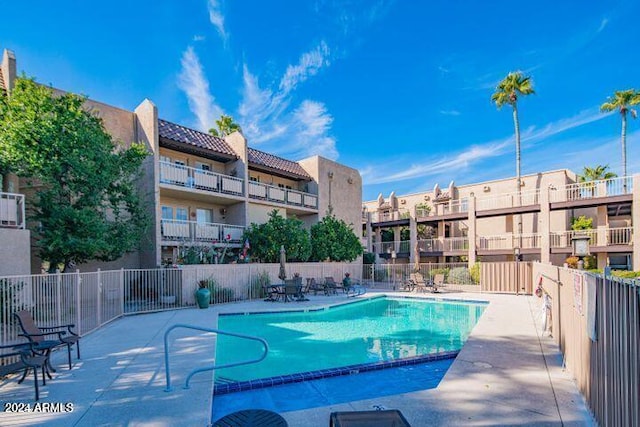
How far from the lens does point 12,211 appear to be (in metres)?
10.0

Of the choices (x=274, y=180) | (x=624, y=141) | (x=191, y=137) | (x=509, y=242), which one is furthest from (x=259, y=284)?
(x=624, y=141)

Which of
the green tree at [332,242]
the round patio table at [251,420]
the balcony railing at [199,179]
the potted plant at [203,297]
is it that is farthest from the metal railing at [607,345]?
the green tree at [332,242]

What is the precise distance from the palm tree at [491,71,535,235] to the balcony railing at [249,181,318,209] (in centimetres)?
1744

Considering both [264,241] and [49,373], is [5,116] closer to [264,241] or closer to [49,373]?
[49,373]

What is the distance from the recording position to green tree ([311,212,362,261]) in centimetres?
2203

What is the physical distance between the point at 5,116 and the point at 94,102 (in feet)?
15.2

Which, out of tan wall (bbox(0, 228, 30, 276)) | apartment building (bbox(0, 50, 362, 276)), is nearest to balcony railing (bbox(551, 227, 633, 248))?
apartment building (bbox(0, 50, 362, 276))

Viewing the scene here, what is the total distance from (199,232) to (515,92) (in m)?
28.1

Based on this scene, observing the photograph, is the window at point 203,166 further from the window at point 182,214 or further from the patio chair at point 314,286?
the patio chair at point 314,286

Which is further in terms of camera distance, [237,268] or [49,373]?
[237,268]

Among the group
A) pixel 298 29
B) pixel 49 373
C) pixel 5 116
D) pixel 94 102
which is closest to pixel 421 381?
pixel 49 373

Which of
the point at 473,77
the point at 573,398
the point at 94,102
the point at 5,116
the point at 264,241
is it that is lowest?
the point at 573,398

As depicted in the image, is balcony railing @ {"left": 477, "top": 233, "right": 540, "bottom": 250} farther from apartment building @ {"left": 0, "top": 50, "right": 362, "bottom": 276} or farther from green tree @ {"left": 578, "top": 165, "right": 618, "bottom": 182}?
green tree @ {"left": 578, "top": 165, "right": 618, "bottom": 182}

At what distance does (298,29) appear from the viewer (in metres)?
17.0
